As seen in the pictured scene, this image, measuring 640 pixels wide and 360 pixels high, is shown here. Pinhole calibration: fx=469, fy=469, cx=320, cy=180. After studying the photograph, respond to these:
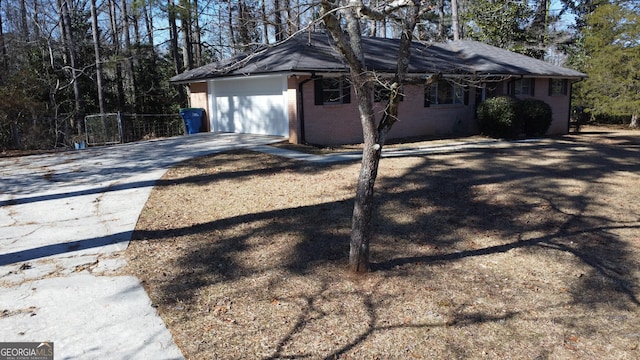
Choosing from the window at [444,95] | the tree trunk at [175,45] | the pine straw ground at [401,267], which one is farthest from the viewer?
the tree trunk at [175,45]

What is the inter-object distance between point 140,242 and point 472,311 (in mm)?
3930

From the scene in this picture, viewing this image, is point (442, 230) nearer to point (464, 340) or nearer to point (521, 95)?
point (464, 340)

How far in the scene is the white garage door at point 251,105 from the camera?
1491 cm

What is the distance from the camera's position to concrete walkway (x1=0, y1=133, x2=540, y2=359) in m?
3.67

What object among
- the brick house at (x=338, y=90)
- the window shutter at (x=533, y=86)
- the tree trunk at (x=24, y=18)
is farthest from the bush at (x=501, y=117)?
the tree trunk at (x=24, y=18)

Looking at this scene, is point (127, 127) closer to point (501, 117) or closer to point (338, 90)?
point (338, 90)

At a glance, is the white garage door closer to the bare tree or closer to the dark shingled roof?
the dark shingled roof

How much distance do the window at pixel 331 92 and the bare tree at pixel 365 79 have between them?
9.48 m

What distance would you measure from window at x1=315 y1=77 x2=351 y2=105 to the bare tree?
373 inches

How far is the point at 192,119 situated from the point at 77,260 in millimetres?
13385

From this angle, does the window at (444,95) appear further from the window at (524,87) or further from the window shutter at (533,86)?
the window shutter at (533,86)

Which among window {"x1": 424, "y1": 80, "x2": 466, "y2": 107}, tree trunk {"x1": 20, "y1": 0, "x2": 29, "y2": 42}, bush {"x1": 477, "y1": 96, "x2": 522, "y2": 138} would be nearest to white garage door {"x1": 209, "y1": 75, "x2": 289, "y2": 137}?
window {"x1": 424, "y1": 80, "x2": 466, "y2": 107}

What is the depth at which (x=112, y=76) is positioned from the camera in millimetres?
25156

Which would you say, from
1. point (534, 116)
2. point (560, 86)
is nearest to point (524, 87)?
point (560, 86)
